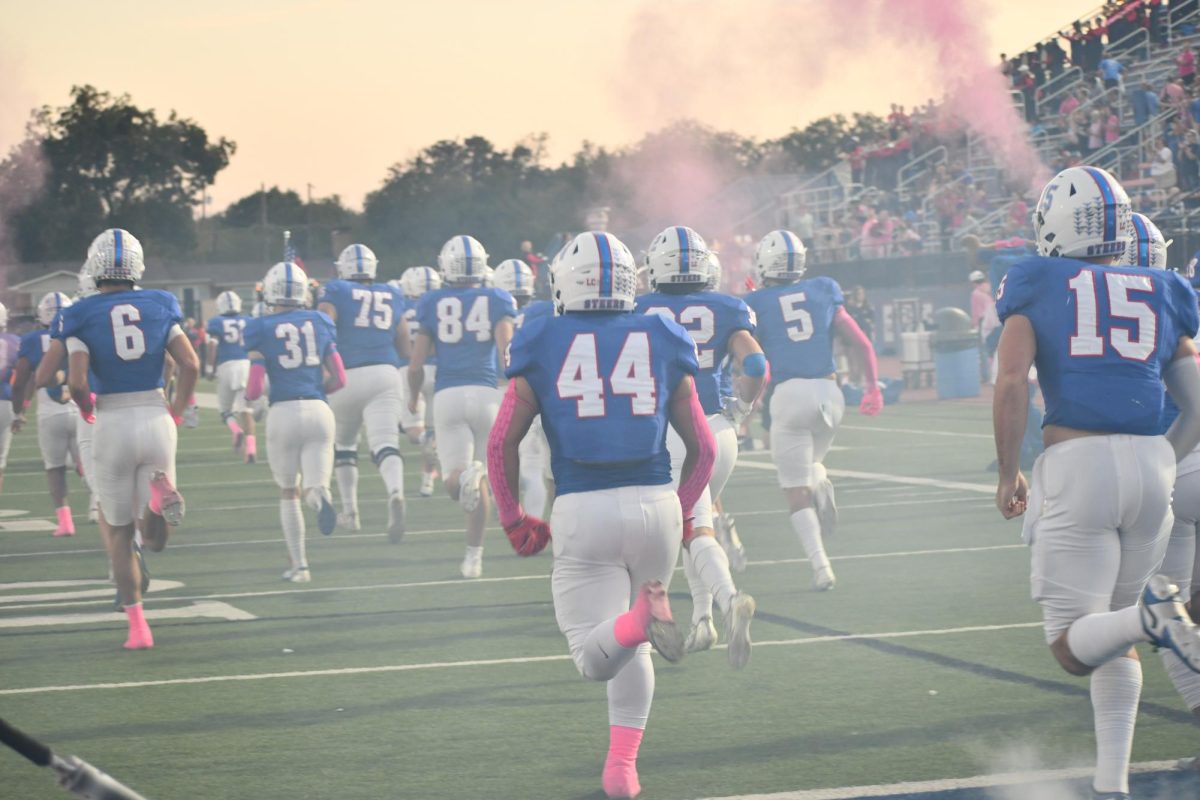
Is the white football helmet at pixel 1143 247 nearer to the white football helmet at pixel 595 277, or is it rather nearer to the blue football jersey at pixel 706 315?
the white football helmet at pixel 595 277

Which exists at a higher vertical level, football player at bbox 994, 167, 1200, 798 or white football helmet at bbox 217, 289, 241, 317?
white football helmet at bbox 217, 289, 241, 317

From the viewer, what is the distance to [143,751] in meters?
6.46

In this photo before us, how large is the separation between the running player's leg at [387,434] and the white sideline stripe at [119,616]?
2.61 metres

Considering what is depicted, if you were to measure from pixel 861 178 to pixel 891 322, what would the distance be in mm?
6304

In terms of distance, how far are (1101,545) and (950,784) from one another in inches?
43.6

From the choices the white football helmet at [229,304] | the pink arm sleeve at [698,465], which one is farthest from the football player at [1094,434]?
the white football helmet at [229,304]

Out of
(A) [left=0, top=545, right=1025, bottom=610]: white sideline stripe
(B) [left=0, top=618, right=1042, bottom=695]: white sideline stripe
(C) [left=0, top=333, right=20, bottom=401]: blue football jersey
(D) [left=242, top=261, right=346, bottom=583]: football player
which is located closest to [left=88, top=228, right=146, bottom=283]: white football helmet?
(B) [left=0, top=618, right=1042, bottom=695]: white sideline stripe

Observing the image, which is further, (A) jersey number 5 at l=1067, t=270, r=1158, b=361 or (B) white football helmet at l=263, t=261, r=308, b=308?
(B) white football helmet at l=263, t=261, r=308, b=308

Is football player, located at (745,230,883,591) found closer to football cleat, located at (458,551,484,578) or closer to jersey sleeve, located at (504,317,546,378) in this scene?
football cleat, located at (458,551,484,578)

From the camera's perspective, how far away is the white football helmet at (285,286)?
11320 mm

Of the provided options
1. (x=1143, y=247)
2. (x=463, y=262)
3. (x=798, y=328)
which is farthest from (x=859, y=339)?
(x=1143, y=247)

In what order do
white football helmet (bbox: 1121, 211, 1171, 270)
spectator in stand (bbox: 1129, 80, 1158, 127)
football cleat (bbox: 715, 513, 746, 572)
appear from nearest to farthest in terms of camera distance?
white football helmet (bbox: 1121, 211, 1171, 270)
football cleat (bbox: 715, 513, 746, 572)
spectator in stand (bbox: 1129, 80, 1158, 127)

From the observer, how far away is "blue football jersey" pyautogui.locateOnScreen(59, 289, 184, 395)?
8.45m

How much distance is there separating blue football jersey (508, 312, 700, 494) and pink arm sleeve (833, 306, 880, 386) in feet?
16.5
